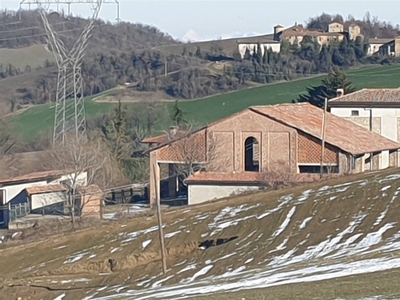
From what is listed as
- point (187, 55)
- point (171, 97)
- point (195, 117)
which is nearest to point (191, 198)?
point (195, 117)

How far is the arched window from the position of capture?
44719mm

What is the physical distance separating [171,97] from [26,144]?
23652mm

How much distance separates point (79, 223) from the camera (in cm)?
3772

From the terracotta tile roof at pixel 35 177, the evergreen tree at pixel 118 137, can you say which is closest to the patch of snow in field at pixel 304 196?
the terracotta tile roof at pixel 35 177

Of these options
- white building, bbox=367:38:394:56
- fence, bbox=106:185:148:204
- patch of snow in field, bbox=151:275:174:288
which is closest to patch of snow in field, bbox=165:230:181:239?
patch of snow in field, bbox=151:275:174:288

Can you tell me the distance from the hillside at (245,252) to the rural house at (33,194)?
1165 cm

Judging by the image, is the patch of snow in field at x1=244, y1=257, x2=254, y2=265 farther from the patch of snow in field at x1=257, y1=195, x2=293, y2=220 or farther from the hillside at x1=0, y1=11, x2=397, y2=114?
the hillside at x1=0, y1=11, x2=397, y2=114

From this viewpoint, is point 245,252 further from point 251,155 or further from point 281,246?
point 251,155

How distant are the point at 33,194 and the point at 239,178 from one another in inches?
394

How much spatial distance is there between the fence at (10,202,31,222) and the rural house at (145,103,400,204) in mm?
6012

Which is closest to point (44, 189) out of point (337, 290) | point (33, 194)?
point (33, 194)

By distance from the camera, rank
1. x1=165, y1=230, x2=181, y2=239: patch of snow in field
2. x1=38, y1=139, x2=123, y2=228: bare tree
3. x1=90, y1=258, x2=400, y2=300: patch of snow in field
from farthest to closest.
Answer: x1=38, y1=139, x2=123, y2=228: bare tree, x1=165, y1=230, x2=181, y2=239: patch of snow in field, x1=90, y1=258, x2=400, y2=300: patch of snow in field

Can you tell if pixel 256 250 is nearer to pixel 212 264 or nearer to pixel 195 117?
pixel 212 264

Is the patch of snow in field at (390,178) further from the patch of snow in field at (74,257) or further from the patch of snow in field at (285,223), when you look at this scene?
the patch of snow in field at (74,257)
